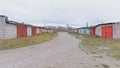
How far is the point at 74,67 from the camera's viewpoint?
8.79 m

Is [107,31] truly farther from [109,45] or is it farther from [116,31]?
[109,45]

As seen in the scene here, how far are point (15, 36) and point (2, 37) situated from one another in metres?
4.50

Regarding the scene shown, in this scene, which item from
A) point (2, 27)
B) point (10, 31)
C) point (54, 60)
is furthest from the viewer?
point (10, 31)

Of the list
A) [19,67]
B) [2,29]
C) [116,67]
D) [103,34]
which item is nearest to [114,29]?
[103,34]

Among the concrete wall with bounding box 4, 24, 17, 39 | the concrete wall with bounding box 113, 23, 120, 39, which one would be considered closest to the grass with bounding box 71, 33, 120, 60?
the concrete wall with bounding box 113, 23, 120, 39

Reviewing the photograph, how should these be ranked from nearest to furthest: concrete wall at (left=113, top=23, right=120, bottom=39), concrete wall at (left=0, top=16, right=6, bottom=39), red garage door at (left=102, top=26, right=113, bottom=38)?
concrete wall at (left=0, top=16, right=6, bottom=39)
concrete wall at (left=113, top=23, right=120, bottom=39)
red garage door at (left=102, top=26, right=113, bottom=38)

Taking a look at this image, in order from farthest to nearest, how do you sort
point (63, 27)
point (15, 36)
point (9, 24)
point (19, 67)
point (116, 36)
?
point (63, 27) → point (116, 36) → point (15, 36) → point (9, 24) → point (19, 67)

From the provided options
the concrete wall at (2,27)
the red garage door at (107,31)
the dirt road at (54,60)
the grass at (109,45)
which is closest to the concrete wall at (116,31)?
the red garage door at (107,31)

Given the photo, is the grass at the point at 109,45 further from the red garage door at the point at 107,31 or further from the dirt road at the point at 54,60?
the red garage door at the point at 107,31

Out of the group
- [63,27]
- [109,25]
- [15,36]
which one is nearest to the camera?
[15,36]

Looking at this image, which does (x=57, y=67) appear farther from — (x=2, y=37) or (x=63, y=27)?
(x=63, y=27)

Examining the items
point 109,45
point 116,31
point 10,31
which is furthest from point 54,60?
point 116,31

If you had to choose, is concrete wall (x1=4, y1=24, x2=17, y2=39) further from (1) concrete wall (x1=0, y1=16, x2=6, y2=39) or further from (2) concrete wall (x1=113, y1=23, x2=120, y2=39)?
(2) concrete wall (x1=113, y1=23, x2=120, y2=39)

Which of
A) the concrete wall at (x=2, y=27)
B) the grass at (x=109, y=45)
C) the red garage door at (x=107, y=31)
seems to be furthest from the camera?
the red garage door at (x=107, y=31)
